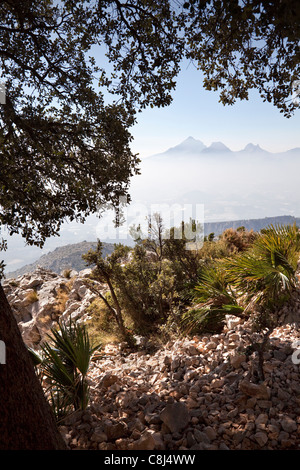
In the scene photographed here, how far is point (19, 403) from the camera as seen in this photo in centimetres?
244

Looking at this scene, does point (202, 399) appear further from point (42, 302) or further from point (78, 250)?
point (78, 250)

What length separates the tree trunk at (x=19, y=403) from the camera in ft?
7.65

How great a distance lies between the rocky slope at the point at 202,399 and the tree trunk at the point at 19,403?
0.75 m

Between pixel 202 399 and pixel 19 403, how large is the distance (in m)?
2.24

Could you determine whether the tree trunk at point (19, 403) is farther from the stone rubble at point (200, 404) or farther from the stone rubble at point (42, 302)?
the stone rubble at point (42, 302)

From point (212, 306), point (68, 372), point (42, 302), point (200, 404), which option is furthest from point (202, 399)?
point (42, 302)

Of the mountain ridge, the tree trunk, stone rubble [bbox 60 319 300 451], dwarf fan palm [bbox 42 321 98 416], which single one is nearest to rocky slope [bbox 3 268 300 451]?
stone rubble [bbox 60 319 300 451]

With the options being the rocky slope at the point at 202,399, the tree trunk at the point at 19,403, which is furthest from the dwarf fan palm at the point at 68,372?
the tree trunk at the point at 19,403

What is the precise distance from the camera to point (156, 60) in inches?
186

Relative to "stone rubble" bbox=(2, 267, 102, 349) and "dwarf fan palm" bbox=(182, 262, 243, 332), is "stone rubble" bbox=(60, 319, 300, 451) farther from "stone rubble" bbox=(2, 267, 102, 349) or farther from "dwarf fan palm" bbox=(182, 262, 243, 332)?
"stone rubble" bbox=(2, 267, 102, 349)
